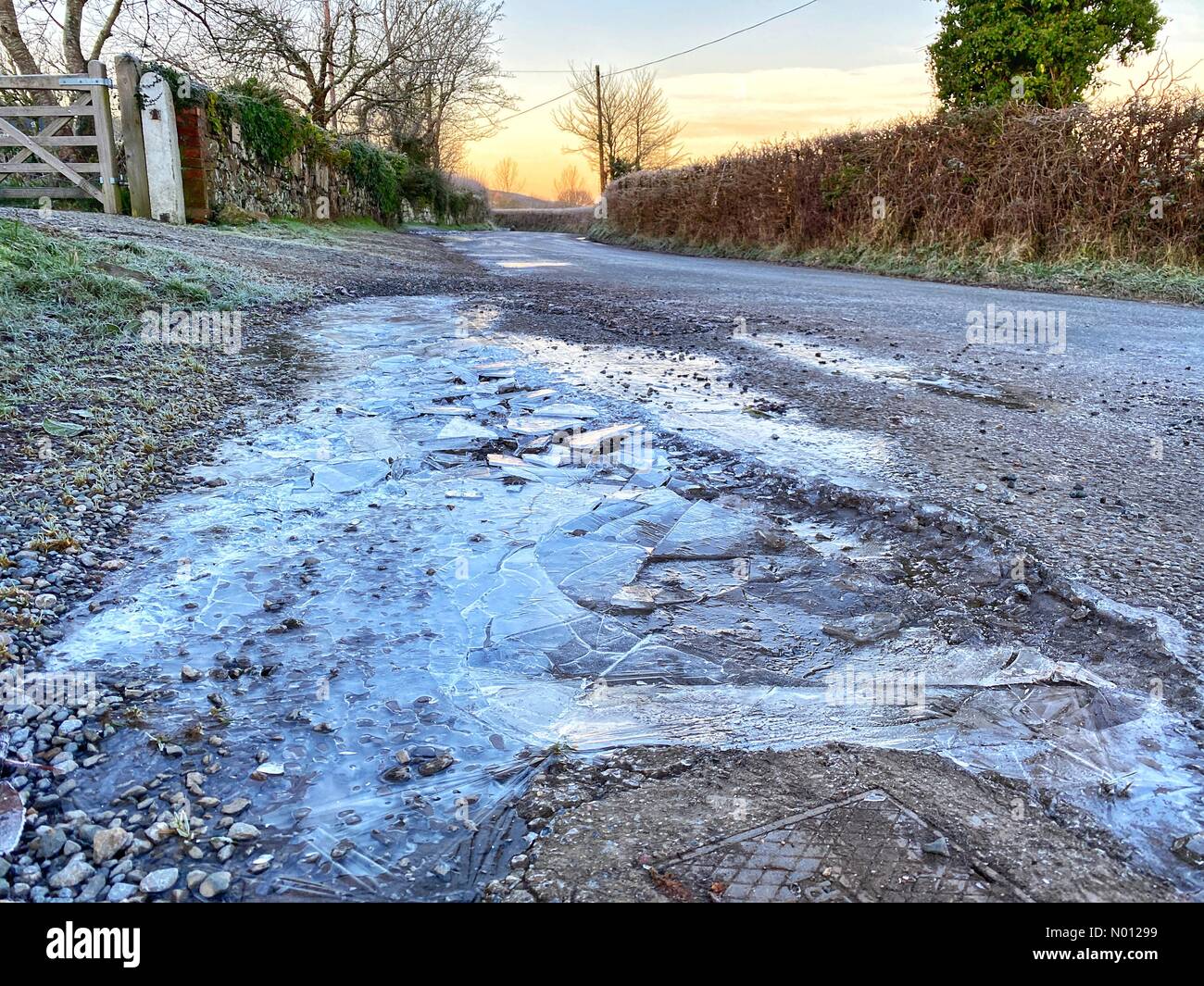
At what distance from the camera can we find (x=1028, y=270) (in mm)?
10328

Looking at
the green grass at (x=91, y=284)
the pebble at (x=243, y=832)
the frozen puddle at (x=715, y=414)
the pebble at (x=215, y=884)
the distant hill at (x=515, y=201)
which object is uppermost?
the distant hill at (x=515, y=201)

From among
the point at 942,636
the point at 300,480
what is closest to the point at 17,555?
the point at 300,480

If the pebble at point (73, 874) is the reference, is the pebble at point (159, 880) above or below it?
below

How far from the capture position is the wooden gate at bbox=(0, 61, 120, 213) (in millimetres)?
10359

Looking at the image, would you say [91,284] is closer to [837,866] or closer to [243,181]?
[837,866]

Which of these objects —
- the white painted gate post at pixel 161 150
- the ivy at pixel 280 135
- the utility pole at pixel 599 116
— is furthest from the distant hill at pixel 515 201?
the white painted gate post at pixel 161 150

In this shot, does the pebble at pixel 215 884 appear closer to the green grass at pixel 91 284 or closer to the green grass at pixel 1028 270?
the green grass at pixel 91 284

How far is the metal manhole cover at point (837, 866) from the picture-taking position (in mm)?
1210

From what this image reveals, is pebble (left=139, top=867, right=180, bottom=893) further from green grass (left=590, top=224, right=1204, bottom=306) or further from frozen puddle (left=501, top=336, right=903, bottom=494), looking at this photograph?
green grass (left=590, top=224, right=1204, bottom=306)

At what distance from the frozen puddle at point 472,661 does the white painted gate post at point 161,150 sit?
962 cm

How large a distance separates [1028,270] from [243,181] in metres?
12.0

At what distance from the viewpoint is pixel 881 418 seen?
3777mm

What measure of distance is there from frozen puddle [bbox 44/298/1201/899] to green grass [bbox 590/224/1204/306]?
865cm

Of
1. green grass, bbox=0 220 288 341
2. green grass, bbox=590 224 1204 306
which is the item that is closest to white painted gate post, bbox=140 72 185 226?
green grass, bbox=0 220 288 341
